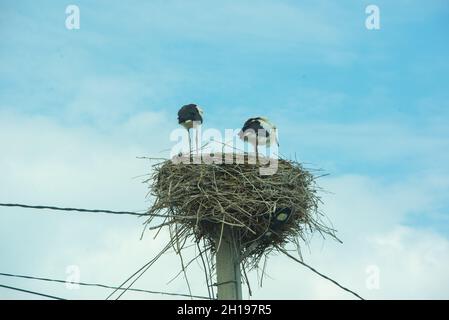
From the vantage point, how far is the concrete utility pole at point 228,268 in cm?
710

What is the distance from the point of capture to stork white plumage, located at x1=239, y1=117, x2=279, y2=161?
9.48 m

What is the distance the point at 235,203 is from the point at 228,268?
496mm

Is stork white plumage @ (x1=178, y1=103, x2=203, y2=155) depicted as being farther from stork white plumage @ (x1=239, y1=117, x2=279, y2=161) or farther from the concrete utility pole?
the concrete utility pole

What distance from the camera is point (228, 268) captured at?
7.25 metres

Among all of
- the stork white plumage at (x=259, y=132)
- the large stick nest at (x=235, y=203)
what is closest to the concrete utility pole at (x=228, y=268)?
the large stick nest at (x=235, y=203)

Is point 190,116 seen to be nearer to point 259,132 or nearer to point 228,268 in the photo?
point 259,132

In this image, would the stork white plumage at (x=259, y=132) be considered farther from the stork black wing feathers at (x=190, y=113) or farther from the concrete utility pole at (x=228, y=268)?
the concrete utility pole at (x=228, y=268)

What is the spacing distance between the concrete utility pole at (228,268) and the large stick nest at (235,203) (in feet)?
0.25

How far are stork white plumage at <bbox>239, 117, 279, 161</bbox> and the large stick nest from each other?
1.50 m

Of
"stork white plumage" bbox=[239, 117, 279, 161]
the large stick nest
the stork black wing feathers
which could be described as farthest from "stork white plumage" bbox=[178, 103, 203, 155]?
the large stick nest

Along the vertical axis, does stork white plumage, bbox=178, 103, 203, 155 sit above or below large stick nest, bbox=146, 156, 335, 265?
above
